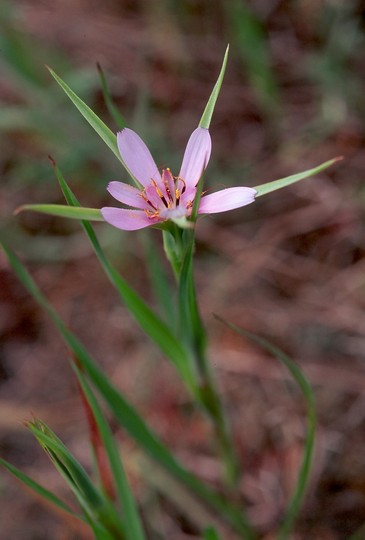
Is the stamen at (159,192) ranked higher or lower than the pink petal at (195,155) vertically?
lower

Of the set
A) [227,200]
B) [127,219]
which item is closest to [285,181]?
[227,200]

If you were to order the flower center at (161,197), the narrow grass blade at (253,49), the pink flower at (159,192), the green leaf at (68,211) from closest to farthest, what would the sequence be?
1. the green leaf at (68,211)
2. the pink flower at (159,192)
3. the flower center at (161,197)
4. the narrow grass blade at (253,49)

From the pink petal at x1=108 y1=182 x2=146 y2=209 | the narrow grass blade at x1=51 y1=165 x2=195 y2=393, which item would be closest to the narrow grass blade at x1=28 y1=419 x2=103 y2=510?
the narrow grass blade at x1=51 y1=165 x2=195 y2=393

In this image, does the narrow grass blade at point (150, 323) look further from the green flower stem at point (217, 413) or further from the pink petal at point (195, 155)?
the pink petal at point (195, 155)

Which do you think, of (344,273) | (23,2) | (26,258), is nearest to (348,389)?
(344,273)

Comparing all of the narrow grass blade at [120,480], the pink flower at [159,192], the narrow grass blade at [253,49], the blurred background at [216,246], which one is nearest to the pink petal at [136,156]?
the pink flower at [159,192]

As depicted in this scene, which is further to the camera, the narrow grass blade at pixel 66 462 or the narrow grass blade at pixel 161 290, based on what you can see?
the narrow grass blade at pixel 161 290

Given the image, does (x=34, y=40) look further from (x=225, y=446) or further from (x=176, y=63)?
(x=225, y=446)
